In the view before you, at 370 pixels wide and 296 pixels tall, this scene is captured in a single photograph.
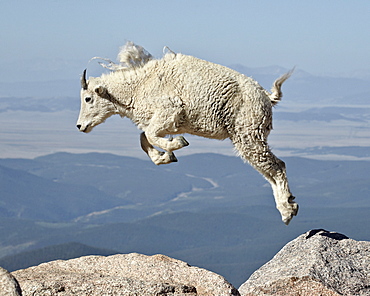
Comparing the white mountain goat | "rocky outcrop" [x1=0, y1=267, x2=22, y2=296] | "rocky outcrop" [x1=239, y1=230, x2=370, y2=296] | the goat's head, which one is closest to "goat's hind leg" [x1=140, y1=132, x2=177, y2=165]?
the white mountain goat

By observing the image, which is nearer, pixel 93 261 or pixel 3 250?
pixel 93 261

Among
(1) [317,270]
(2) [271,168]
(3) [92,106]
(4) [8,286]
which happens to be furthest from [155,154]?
(4) [8,286]

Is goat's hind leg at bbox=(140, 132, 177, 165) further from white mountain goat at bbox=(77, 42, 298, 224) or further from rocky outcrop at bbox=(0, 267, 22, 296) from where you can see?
rocky outcrop at bbox=(0, 267, 22, 296)

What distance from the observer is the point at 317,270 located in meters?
8.15

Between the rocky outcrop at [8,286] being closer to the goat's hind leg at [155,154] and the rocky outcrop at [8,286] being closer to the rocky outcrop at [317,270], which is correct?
the goat's hind leg at [155,154]

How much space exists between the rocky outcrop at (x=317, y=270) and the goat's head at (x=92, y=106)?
10.2 ft

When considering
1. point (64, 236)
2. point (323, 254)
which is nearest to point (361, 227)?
point (64, 236)

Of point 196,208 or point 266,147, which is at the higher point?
point 266,147

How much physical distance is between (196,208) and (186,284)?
19255 centimetres

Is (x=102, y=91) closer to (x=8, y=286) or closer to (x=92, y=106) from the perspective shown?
(x=92, y=106)

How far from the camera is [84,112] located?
809 cm

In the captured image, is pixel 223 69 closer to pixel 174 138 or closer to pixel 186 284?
pixel 174 138

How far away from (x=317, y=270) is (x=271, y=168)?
5.05ft

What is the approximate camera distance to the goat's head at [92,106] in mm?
8031
